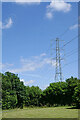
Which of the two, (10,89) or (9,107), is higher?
(10,89)

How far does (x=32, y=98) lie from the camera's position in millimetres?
67688

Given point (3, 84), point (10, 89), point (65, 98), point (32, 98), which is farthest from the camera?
point (32, 98)

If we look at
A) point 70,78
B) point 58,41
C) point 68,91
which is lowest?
point 68,91

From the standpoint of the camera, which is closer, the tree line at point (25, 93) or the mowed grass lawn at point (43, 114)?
the mowed grass lawn at point (43, 114)

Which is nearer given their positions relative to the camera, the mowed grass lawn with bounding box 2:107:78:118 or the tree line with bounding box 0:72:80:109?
the mowed grass lawn with bounding box 2:107:78:118

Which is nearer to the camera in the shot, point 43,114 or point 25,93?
point 43,114

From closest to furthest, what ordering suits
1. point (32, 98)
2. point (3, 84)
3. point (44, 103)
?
1. point (3, 84)
2. point (44, 103)
3. point (32, 98)

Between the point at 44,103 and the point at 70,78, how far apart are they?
1616 centimetres

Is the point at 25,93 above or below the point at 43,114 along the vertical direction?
above

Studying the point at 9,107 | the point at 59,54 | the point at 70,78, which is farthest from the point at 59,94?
the point at 9,107

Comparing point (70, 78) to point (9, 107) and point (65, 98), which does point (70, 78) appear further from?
point (9, 107)

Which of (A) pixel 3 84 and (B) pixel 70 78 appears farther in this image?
(B) pixel 70 78

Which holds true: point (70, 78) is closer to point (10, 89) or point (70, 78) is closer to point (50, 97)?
point (50, 97)

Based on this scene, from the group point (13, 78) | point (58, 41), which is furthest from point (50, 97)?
point (58, 41)
